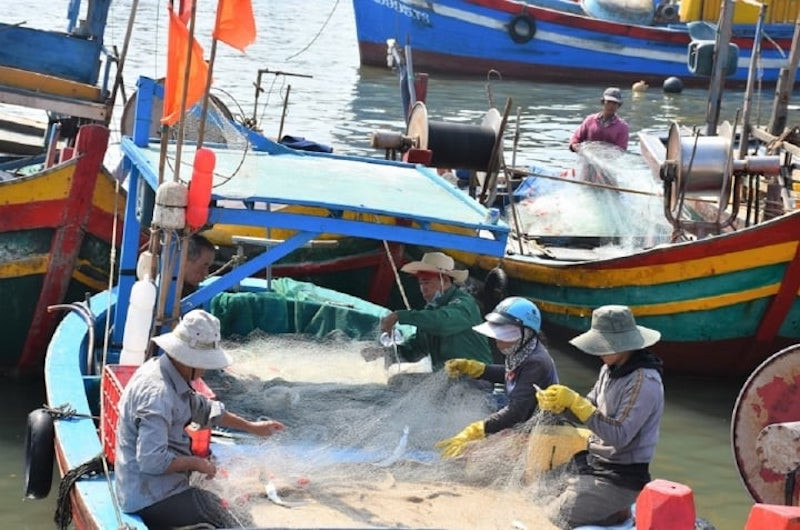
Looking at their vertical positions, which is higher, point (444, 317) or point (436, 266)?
point (436, 266)

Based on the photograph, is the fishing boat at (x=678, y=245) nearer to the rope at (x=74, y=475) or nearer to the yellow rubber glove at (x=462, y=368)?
the yellow rubber glove at (x=462, y=368)

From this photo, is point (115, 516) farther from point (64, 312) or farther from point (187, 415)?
point (64, 312)

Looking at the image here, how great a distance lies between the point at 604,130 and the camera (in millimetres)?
13648

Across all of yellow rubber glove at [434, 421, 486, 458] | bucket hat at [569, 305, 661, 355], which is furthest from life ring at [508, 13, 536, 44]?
bucket hat at [569, 305, 661, 355]

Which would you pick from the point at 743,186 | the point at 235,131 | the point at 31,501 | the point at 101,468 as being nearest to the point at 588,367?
the point at 743,186

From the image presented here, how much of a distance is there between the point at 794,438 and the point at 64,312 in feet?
19.7

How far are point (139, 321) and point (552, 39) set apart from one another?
25385 millimetres

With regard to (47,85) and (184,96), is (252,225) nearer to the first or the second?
(184,96)

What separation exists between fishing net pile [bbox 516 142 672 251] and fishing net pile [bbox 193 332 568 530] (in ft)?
16.6

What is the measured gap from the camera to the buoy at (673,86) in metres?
30.5

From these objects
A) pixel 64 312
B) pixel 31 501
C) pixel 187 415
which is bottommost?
pixel 31 501

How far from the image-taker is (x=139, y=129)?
8000 millimetres

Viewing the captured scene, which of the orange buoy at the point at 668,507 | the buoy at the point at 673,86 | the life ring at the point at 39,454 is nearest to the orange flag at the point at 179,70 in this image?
the life ring at the point at 39,454

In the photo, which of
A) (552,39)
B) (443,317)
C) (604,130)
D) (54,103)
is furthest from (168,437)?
(552,39)
